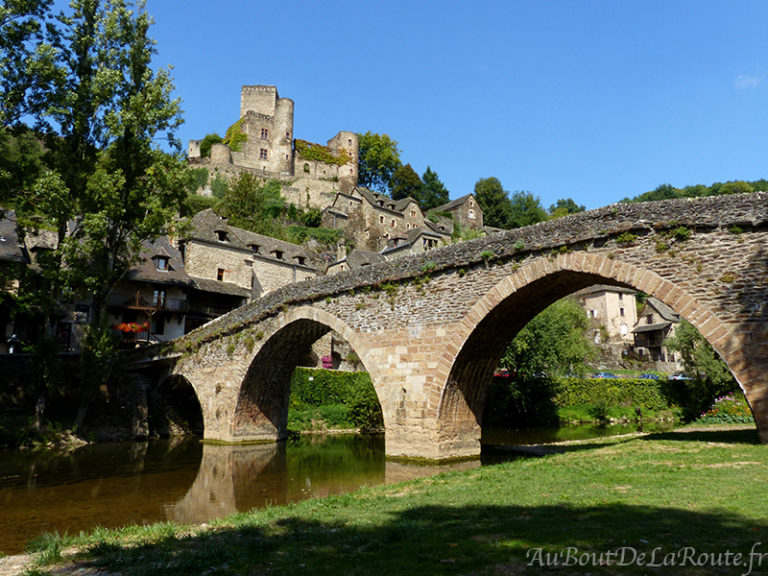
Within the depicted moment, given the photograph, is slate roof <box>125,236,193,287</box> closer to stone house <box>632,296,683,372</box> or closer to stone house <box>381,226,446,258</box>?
stone house <box>381,226,446,258</box>

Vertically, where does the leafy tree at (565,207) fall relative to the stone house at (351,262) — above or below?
above

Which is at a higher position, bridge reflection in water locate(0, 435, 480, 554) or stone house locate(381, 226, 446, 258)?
stone house locate(381, 226, 446, 258)

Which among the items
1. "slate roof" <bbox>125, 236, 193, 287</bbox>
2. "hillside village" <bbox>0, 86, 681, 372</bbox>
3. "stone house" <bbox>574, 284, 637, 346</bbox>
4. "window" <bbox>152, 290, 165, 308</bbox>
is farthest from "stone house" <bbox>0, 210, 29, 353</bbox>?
"stone house" <bbox>574, 284, 637, 346</bbox>

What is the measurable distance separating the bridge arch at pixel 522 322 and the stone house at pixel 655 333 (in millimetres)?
38445

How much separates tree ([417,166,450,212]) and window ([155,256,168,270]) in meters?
51.7

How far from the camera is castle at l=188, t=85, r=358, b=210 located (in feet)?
229

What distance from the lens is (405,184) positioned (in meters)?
82.1

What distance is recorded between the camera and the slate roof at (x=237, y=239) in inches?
1425

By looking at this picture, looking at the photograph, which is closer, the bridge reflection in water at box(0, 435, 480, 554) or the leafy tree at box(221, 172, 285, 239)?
the bridge reflection in water at box(0, 435, 480, 554)

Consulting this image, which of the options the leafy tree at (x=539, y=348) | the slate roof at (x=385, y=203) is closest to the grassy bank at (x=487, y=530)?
the leafy tree at (x=539, y=348)

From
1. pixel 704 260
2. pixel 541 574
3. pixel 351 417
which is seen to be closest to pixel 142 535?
pixel 541 574

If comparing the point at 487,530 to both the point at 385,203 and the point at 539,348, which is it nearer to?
the point at 539,348

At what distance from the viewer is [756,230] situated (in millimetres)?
9820

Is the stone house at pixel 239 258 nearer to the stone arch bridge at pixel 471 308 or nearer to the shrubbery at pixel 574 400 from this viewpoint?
the stone arch bridge at pixel 471 308
